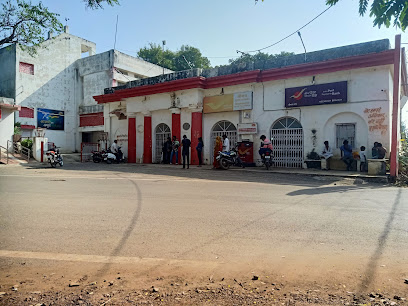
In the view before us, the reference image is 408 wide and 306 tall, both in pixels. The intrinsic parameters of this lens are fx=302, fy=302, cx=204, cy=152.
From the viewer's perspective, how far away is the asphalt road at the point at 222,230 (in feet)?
10.9

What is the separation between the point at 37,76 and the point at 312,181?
26.0 metres

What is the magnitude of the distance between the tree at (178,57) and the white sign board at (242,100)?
2428cm

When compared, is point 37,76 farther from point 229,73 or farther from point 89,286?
point 89,286

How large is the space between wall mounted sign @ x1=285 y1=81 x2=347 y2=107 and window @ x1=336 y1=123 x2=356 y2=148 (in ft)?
3.68

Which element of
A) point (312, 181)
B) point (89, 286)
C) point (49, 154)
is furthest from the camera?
point (49, 154)

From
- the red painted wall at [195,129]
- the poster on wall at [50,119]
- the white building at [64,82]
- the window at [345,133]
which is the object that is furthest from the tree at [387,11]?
the poster on wall at [50,119]

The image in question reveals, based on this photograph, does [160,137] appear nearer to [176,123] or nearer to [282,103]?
[176,123]

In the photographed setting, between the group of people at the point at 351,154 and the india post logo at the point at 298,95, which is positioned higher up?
the india post logo at the point at 298,95

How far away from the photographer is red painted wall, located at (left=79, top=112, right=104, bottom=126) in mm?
28359

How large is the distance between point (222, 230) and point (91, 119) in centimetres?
2757

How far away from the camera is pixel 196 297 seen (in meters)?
2.57

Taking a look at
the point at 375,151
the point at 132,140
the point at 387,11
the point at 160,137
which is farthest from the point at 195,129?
the point at 387,11

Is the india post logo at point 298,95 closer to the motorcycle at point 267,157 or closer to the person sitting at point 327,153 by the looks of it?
the person sitting at point 327,153

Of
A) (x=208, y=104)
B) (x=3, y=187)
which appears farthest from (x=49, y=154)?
(x=208, y=104)
